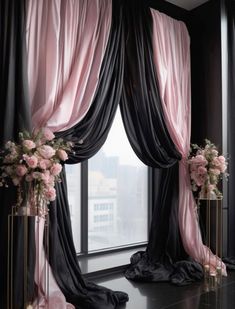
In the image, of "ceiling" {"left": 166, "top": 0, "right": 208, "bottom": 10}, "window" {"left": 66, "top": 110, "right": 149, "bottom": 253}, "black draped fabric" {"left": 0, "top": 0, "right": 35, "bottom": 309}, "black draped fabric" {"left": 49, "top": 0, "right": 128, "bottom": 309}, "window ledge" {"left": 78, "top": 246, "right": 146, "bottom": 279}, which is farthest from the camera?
"ceiling" {"left": 166, "top": 0, "right": 208, "bottom": 10}

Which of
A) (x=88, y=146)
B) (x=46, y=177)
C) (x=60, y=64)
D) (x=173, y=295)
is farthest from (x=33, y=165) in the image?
(x=173, y=295)

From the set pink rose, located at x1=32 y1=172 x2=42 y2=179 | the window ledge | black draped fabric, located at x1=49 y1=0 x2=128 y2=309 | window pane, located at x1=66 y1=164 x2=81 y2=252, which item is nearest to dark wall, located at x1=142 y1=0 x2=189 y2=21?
black draped fabric, located at x1=49 y1=0 x2=128 y2=309

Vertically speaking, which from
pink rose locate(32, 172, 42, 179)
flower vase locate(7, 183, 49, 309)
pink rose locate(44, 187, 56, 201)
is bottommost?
flower vase locate(7, 183, 49, 309)

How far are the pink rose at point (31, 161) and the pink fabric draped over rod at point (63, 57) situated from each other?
497 mm

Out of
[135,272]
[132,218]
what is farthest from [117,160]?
[135,272]

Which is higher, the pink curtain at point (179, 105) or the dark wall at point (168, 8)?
the dark wall at point (168, 8)

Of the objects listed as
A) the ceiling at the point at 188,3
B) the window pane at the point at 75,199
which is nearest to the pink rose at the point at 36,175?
the window pane at the point at 75,199

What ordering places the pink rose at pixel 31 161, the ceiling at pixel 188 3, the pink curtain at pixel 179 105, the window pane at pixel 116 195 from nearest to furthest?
the pink rose at pixel 31 161, the pink curtain at pixel 179 105, the window pane at pixel 116 195, the ceiling at pixel 188 3

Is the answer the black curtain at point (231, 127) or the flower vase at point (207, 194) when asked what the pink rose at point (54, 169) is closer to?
the flower vase at point (207, 194)

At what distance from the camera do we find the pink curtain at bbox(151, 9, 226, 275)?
355 cm

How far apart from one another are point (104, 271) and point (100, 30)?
245 cm

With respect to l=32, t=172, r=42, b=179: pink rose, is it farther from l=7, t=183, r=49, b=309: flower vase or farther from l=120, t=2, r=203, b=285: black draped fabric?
l=120, t=2, r=203, b=285: black draped fabric

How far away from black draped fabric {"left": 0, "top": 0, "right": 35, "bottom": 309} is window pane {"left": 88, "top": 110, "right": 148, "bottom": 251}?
1446 mm

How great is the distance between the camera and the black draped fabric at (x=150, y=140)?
331 centimetres
